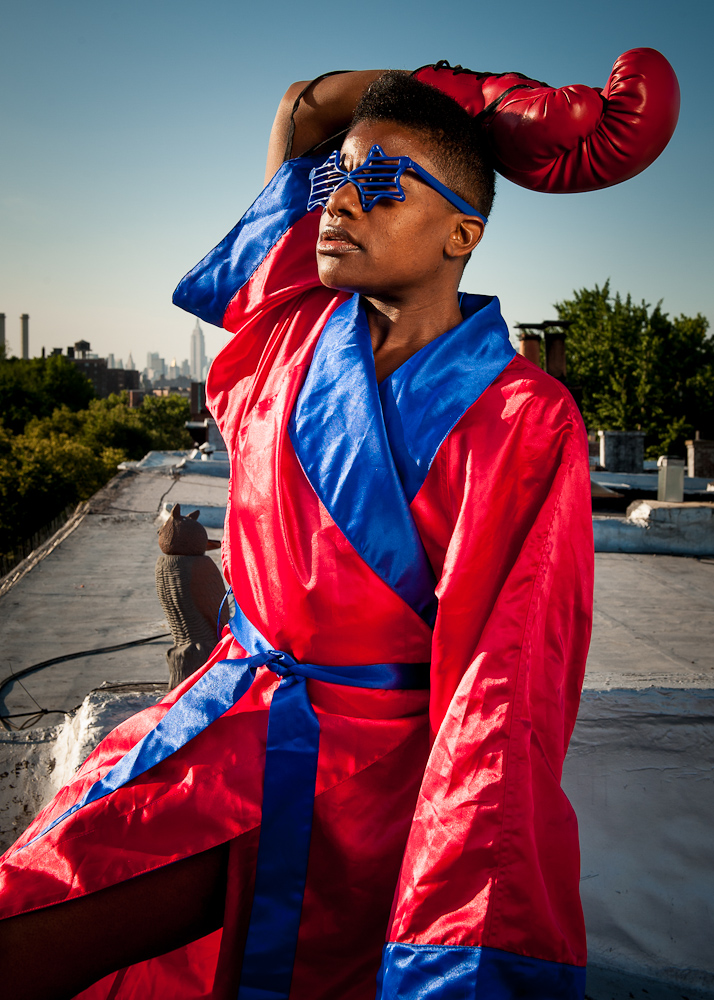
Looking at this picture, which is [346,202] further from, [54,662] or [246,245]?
[54,662]

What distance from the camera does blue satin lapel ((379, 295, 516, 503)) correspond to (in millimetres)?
1218

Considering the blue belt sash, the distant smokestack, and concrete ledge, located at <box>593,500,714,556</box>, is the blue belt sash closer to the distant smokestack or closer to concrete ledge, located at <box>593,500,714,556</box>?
concrete ledge, located at <box>593,500,714,556</box>

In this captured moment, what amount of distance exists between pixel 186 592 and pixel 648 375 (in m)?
33.6

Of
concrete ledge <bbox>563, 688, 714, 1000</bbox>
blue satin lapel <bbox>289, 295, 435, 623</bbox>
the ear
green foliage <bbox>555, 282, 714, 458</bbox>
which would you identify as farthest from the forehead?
green foliage <bbox>555, 282, 714, 458</bbox>

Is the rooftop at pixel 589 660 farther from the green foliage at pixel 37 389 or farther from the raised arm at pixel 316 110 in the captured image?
the green foliage at pixel 37 389

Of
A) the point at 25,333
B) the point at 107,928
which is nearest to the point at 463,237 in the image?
the point at 107,928

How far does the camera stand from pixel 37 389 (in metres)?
57.4

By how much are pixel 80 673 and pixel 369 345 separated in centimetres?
390

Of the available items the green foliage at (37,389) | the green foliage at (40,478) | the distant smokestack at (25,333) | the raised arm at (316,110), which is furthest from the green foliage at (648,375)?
the distant smokestack at (25,333)

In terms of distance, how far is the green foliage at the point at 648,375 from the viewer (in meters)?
32.3

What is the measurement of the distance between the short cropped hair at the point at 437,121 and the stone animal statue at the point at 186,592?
208cm

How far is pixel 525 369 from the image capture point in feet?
4.09

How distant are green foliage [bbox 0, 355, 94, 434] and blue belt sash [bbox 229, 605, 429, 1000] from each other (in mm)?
53754

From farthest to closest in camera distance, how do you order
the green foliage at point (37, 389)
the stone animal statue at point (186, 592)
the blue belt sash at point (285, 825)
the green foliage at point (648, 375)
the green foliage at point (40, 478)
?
1. the green foliage at point (37, 389)
2. the green foliage at point (648, 375)
3. the green foliage at point (40, 478)
4. the stone animal statue at point (186, 592)
5. the blue belt sash at point (285, 825)
